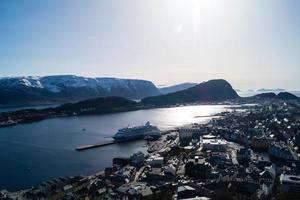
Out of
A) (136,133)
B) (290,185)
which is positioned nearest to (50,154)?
(136,133)

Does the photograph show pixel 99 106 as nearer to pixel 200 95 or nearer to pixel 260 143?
pixel 200 95

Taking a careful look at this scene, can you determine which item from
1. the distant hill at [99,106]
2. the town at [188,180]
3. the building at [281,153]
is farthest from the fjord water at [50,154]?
the distant hill at [99,106]

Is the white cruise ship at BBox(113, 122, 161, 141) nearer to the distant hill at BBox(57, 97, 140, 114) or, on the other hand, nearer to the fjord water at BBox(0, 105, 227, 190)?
the fjord water at BBox(0, 105, 227, 190)

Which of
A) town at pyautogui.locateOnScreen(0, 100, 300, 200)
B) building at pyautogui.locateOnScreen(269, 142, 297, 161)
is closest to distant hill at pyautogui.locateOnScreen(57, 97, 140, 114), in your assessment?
town at pyautogui.locateOnScreen(0, 100, 300, 200)

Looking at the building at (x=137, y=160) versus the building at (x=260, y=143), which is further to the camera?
the building at (x=260, y=143)

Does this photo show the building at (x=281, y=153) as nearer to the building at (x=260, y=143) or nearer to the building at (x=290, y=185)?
the building at (x=260, y=143)

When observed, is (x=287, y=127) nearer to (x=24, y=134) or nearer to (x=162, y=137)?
(x=162, y=137)
